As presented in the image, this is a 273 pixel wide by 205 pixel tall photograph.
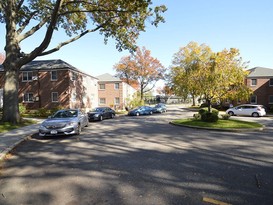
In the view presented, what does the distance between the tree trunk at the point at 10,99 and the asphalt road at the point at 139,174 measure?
25.5 feet

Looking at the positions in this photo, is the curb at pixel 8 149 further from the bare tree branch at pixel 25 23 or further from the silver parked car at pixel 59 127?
the bare tree branch at pixel 25 23

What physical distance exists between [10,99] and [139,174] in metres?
13.9

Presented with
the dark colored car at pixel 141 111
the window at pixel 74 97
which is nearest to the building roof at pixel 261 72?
the dark colored car at pixel 141 111

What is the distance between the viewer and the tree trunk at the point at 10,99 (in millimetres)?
14609

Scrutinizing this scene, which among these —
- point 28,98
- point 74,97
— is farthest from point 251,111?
point 28,98

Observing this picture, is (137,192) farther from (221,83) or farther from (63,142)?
(221,83)

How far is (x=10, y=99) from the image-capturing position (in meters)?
14.8

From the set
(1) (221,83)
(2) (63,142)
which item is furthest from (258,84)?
(2) (63,142)

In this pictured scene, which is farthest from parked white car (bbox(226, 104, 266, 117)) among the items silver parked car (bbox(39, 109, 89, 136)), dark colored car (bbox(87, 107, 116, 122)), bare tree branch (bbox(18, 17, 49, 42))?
bare tree branch (bbox(18, 17, 49, 42))

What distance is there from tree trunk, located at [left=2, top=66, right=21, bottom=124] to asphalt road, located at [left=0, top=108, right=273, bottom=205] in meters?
7.77

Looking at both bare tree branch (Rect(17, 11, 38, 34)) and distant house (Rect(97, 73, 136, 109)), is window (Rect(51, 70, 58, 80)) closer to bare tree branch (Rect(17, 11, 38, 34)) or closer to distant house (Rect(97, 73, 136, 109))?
bare tree branch (Rect(17, 11, 38, 34))

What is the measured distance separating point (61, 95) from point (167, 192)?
26394mm

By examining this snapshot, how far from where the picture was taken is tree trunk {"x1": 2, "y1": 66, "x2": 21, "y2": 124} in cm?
1461

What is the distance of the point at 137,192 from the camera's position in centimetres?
A: 417
